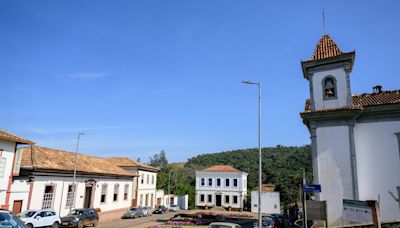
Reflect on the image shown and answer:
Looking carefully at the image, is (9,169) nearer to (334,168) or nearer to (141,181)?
(334,168)

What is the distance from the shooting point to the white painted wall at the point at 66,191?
26.4 meters

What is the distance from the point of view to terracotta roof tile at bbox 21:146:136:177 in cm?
2725

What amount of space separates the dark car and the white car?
3.61 ft

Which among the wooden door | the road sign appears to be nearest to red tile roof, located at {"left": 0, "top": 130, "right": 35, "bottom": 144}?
the wooden door

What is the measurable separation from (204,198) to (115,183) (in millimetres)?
25144

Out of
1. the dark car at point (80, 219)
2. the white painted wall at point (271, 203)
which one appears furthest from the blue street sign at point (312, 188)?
the white painted wall at point (271, 203)

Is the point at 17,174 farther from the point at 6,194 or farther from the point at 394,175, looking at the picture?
the point at 394,175

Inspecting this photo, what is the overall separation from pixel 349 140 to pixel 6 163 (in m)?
25.7

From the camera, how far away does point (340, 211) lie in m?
18.3

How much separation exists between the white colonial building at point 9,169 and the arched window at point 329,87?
2439 cm

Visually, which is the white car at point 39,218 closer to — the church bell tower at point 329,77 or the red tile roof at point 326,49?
the church bell tower at point 329,77

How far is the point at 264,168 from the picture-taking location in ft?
319

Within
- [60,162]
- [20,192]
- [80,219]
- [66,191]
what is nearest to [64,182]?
[66,191]

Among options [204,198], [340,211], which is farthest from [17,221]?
[204,198]
